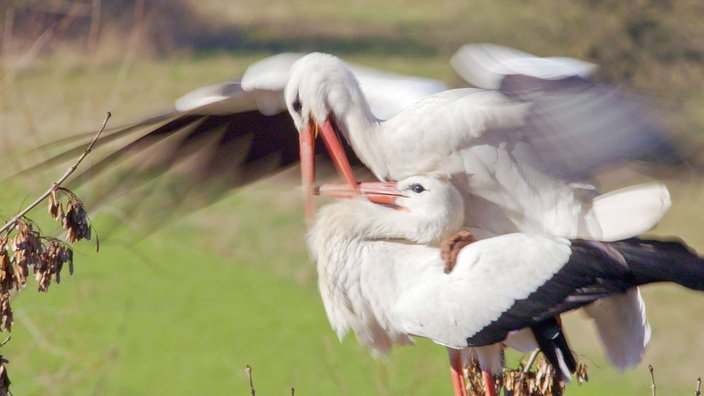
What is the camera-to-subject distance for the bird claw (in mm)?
3728

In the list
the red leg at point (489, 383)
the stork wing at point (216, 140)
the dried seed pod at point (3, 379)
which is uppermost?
the stork wing at point (216, 140)

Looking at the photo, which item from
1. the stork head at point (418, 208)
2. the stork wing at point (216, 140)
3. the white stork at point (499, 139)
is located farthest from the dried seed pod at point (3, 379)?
the stork head at point (418, 208)

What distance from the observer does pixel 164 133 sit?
4324 millimetres

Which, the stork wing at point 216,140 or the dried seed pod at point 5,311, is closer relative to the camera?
the dried seed pod at point 5,311

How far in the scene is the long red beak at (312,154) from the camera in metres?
3.86

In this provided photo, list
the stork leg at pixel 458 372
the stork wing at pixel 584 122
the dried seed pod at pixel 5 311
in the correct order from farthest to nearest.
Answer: the stork leg at pixel 458 372 → the stork wing at pixel 584 122 → the dried seed pod at pixel 5 311

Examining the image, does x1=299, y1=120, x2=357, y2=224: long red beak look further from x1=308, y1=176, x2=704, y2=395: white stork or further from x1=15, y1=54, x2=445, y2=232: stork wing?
Answer: x1=15, y1=54, x2=445, y2=232: stork wing

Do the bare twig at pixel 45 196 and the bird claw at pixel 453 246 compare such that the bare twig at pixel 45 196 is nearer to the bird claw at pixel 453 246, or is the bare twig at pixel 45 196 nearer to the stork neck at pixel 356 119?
the stork neck at pixel 356 119

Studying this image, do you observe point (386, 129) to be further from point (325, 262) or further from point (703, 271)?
point (703, 271)

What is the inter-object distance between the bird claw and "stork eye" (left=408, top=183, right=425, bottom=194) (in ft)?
0.62

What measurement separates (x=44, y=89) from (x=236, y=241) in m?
4.01

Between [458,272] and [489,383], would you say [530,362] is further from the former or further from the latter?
[458,272]

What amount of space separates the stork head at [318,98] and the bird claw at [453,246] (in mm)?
346

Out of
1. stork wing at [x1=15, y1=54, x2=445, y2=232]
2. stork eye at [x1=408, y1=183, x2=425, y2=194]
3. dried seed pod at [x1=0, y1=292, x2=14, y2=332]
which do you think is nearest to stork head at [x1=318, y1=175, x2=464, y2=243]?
stork eye at [x1=408, y1=183, x2=425, y2=194]
